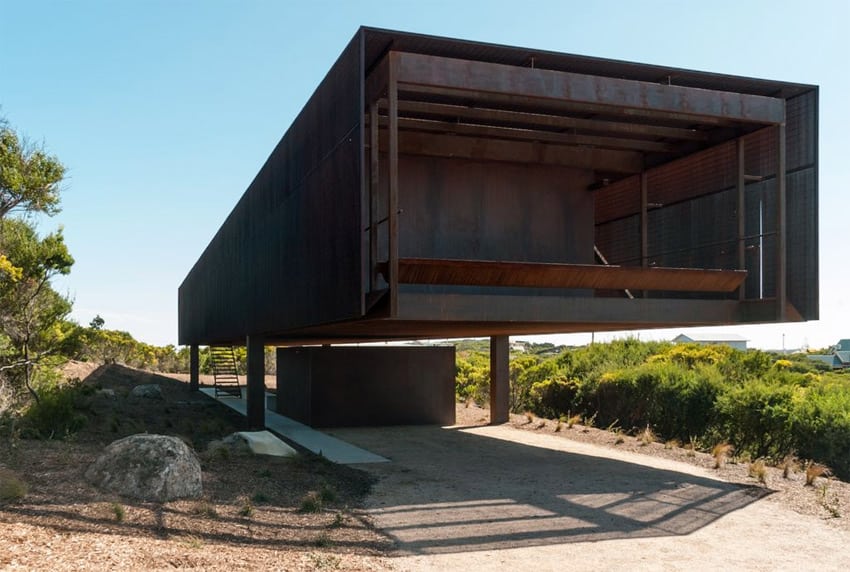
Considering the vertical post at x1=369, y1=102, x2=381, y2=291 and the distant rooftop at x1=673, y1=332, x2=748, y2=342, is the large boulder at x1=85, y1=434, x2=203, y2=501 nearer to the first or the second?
the vertical post at x1=369, y1=102, x2=381, y2=291

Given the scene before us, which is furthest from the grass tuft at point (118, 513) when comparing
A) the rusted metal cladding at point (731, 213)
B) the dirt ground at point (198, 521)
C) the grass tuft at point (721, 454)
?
the rusted metal cladding at point (731, 213)

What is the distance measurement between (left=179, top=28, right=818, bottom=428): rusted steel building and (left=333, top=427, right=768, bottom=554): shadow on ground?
239cm

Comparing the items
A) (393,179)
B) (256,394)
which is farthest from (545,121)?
(256,394)

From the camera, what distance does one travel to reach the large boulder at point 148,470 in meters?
8.37

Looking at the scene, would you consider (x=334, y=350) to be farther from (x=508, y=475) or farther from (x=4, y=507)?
(x=4, y=507)

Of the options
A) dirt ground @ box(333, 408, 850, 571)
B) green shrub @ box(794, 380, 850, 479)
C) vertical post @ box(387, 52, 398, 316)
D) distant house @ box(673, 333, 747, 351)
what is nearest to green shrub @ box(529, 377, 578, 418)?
dirt ground @ box(333, 408, 850, 571)

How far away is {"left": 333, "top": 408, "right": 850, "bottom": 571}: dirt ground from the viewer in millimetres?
7031

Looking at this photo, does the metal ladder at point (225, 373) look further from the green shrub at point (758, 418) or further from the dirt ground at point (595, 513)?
the green shrub at point (758, 418)

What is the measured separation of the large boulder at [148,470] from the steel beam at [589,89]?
5715 millimetres

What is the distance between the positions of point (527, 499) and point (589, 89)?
20.1 ft

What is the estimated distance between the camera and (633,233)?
1845cm

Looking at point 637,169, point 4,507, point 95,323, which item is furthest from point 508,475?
point 95,323

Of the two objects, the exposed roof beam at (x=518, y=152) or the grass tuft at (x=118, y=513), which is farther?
the exposed roof beam at (x=518, y=152)

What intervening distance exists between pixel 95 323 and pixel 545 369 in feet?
49.3
